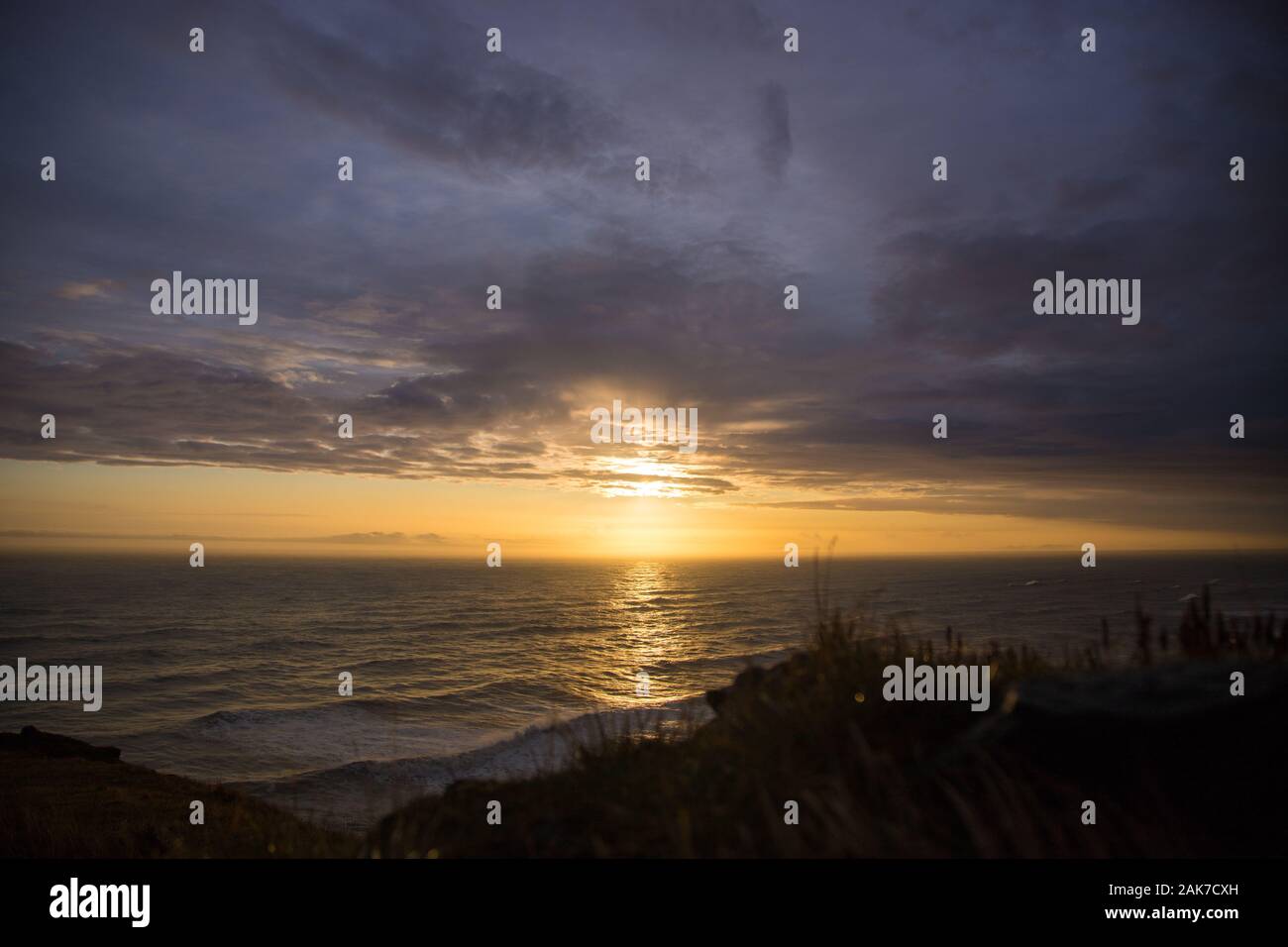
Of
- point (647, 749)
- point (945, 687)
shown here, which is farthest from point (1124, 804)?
point (647, 749)

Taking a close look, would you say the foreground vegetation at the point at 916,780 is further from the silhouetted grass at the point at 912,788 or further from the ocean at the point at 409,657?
the ocean at the point at 409,657

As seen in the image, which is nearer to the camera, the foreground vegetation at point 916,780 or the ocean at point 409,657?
the foreground vegetation at point 916,780

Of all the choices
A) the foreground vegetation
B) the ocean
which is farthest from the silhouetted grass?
the ocean

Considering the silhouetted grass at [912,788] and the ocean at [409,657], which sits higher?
the silhouetted grass at [912,788]

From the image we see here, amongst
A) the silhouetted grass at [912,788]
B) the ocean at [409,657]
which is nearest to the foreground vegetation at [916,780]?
the silhouetted grass at [912,788]

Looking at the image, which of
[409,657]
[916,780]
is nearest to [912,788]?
[916,780]

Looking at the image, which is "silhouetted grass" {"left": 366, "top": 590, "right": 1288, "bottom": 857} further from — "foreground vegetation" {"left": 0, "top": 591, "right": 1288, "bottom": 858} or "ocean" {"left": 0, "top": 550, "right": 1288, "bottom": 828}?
"ocean" {"left": 0, "top": 550, "right": 1288, "bottom": 828}

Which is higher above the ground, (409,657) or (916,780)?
(916,780)

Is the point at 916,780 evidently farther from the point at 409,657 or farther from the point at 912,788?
the point at 409,657

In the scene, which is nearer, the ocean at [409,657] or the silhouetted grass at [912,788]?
the silhouetted grass at [912,788]
